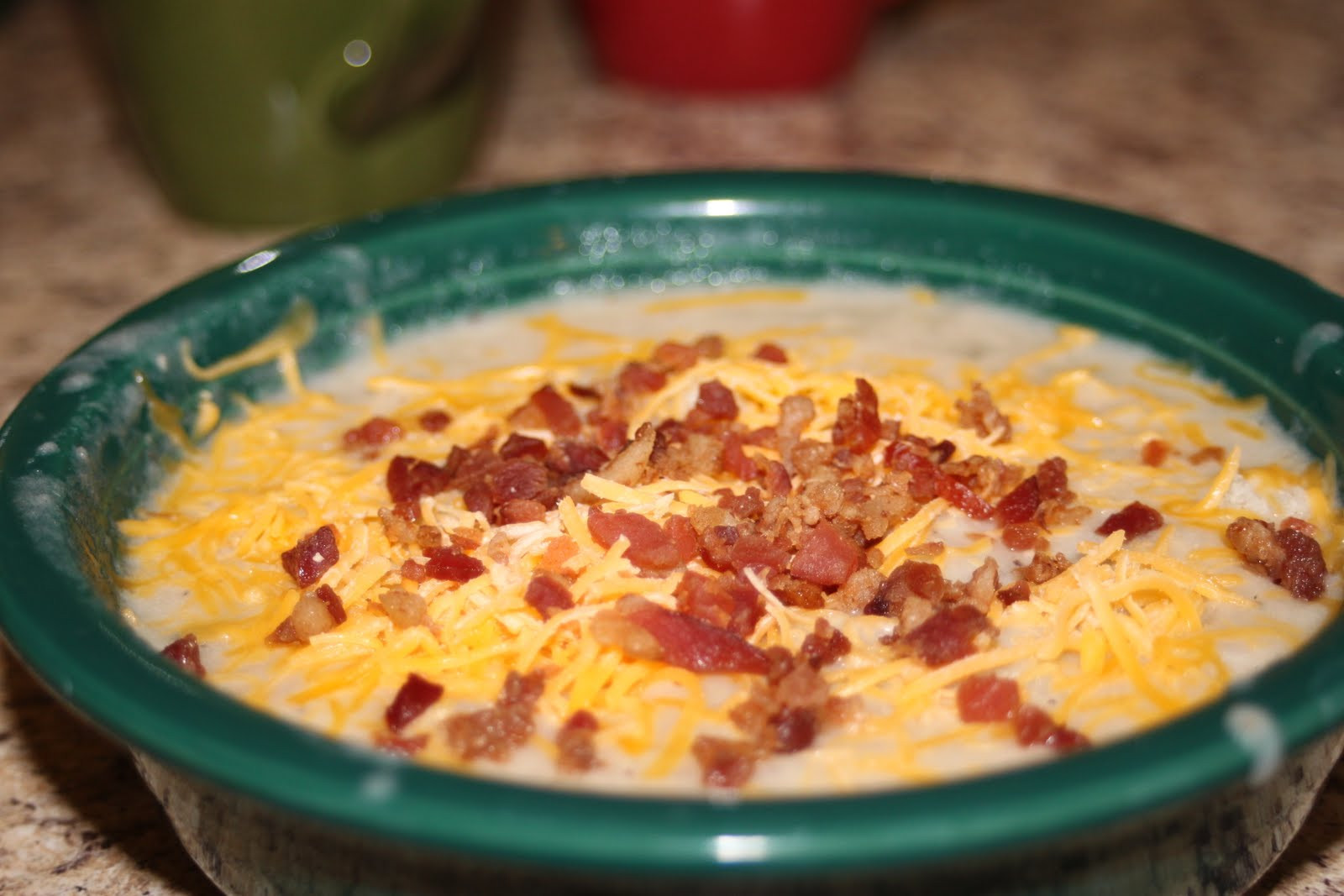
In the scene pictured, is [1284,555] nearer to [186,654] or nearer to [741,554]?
[741,554]

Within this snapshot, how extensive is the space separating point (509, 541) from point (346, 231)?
0.59 m

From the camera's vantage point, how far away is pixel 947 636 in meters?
1.20

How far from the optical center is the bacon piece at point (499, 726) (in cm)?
114

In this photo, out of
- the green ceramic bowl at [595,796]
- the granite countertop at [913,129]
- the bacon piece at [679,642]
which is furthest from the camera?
the granite countertop at [913,129]

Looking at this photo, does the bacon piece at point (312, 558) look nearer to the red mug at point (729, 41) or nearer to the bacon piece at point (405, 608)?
the bacon piece at point (405, 608)

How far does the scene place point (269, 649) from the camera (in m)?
1.28

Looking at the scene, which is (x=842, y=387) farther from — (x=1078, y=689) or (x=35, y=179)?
(x=35, y=179)

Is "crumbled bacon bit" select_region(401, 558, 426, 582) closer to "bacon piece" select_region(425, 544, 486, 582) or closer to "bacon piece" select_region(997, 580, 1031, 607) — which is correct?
"bacon piece" select_region(425, 544, 486, 582)

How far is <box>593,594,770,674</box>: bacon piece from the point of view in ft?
3.91

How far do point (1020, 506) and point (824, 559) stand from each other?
0.22m

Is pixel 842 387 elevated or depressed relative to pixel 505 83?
depressed

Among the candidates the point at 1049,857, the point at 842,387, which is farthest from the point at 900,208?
the point at 1049,857

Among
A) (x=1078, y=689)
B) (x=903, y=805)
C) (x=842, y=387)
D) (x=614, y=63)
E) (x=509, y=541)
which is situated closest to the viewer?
(x=903, y=805)

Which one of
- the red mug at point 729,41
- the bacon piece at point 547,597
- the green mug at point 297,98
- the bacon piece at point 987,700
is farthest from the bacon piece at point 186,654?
the red mug at point 729,41
